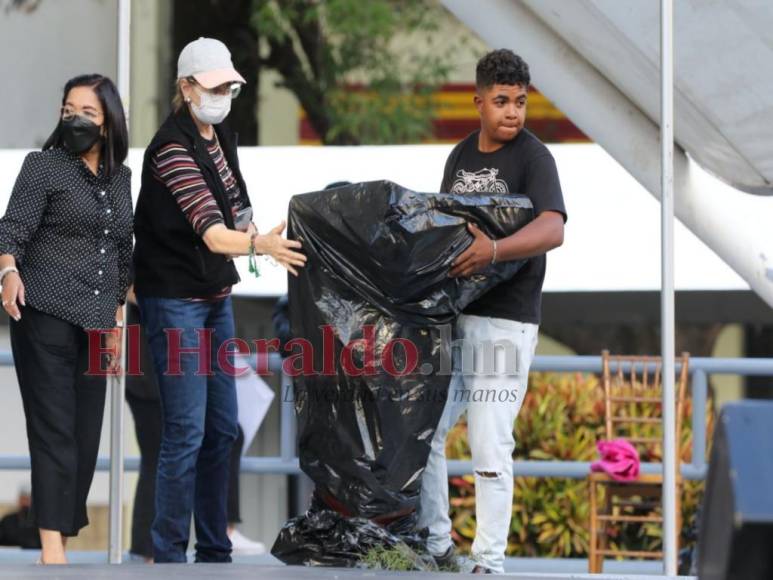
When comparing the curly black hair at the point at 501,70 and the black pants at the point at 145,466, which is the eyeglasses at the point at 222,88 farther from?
the black pants at the point at 145,466

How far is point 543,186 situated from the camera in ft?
17.3

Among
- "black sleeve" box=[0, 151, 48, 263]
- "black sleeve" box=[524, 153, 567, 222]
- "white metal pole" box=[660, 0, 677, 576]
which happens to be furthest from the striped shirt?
"white metal pole" box=[660, 0, 677, 576]

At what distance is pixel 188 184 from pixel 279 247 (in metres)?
0.41

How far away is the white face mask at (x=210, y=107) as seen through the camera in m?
5.34

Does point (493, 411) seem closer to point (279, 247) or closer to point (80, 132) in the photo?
point (279, 247)

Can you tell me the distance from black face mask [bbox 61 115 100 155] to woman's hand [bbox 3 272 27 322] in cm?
47

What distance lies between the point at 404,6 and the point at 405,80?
66 cm

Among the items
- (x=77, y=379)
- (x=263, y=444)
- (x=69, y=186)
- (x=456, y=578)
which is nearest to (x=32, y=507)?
(x=77, y=379)

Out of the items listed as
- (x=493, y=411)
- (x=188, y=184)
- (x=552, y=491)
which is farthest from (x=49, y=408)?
(x=552, y=491)

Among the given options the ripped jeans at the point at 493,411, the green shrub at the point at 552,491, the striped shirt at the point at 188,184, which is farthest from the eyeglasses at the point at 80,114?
the green shrub at the point at 552,491

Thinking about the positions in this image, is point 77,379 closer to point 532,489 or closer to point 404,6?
point 532,489

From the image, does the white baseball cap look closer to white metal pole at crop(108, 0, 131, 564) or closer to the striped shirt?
the striped shirt

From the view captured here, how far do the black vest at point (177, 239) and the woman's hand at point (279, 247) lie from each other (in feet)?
1.12

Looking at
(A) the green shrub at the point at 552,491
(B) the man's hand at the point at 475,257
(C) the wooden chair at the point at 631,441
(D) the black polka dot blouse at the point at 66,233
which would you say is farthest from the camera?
(A) the green shrub at the point at 552,491
